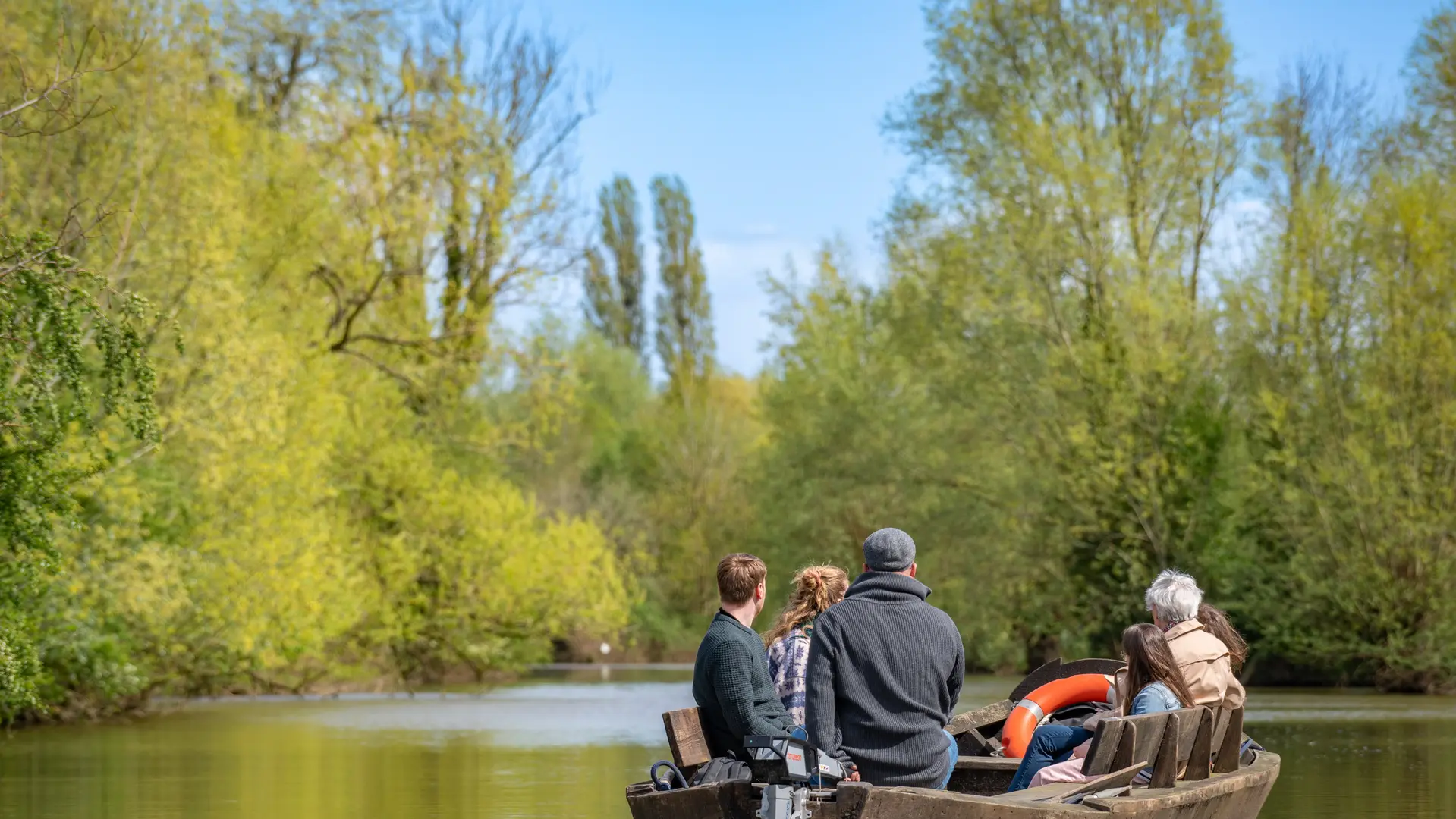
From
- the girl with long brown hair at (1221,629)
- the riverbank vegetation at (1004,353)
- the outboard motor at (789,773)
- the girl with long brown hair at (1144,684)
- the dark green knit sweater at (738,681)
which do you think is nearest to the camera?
the outboard motor at (789,773)

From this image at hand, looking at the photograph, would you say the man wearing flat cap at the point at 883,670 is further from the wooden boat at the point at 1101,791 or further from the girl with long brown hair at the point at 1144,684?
the girl with long brown hair at the point at 1144,684

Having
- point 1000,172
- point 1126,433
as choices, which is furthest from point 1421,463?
point 1000,172

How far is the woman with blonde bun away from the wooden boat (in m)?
0.64

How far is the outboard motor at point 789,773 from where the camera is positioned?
778 cm

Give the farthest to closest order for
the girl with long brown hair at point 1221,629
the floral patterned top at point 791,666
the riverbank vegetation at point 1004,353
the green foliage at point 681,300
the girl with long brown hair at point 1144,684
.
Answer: the green foliage at point 681,300
the riverbank vegetation at point 1004,353
the girl with long brown hair at point 1221,629
the girl with long brown hair at point 1144,684
the floral patterned top at point 791,666

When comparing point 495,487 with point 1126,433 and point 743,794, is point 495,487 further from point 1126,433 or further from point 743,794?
point 743,794

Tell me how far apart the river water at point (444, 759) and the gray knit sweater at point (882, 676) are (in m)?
6.69

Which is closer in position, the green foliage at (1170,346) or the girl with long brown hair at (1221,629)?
the girl with long brown hair at (1221,629)

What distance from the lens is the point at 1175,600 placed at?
32.8 feet

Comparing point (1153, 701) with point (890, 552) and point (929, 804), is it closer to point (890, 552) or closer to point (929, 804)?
point (929, 804)

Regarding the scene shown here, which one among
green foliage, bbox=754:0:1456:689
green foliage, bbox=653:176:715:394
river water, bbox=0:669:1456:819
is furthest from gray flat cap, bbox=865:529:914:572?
green foliage, bbox=653:176:715:394

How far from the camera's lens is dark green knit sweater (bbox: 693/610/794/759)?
28.3 feet

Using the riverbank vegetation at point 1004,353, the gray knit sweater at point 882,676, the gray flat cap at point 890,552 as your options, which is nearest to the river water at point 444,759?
the riverbank vegetation at point 1004,353

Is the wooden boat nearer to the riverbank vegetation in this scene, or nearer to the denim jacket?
the denim jacket
